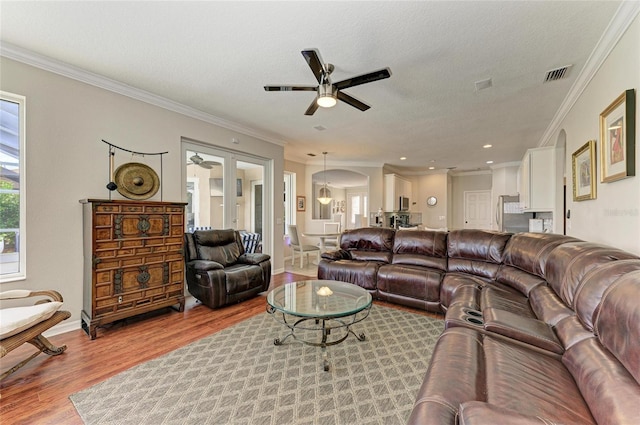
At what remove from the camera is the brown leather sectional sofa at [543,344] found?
0.97 meters

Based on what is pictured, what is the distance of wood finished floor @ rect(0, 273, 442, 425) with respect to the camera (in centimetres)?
171

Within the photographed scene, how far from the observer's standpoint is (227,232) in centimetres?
425

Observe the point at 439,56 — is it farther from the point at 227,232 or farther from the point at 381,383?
the point at 227,232

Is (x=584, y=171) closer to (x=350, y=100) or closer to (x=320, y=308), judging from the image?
(x=350, y=100)

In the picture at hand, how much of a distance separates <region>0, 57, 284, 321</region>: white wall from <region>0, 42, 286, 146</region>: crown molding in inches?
2.1

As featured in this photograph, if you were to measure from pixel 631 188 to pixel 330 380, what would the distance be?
2.59 meters

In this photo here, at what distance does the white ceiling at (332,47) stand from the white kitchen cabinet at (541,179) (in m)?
0.59

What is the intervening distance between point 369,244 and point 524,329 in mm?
2739

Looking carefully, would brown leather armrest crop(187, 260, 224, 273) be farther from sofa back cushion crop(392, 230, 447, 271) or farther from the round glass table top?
sofa back cushion crop(392, 230, 447, 271)

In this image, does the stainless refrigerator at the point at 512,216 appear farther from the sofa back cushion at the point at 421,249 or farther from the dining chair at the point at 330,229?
the dining chair at the point at 330,229

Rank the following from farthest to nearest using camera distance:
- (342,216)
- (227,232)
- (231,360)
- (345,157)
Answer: (342,216)
(345,157)
(227,232)
(231,360)

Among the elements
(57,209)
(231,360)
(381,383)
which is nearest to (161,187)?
(57,209)

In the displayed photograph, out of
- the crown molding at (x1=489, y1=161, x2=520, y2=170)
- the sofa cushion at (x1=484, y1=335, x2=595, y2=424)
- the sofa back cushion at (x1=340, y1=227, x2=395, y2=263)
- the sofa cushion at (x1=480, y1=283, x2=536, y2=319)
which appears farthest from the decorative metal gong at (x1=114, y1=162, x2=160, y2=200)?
the crown molding at (x1=489, y1=161, x2=520, y2=170)

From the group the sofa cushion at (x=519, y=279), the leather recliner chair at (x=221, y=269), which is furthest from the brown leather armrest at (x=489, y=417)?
the leather recliner chair at (x=221, y=269)
